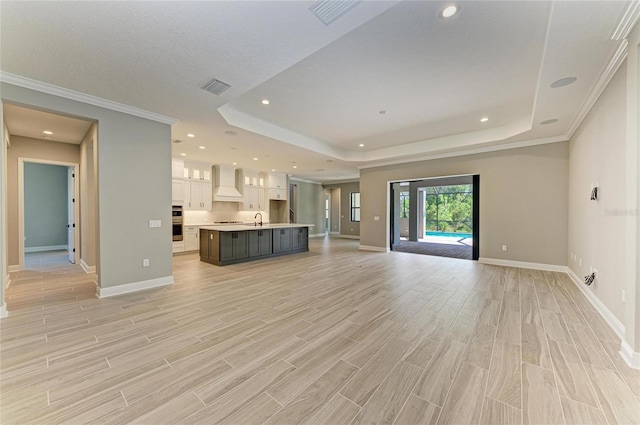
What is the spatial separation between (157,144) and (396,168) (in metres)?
6.36

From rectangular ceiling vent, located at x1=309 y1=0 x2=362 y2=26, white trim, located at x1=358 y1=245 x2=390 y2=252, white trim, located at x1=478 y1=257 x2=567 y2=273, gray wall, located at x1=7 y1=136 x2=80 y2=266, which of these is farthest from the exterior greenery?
gray wall, located at x1=7 y1=136 x2=80 y2=266

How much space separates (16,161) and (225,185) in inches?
188

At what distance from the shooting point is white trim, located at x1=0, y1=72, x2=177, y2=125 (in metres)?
2.99

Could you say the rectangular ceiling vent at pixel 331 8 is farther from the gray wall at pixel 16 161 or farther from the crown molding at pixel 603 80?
the gray wall at pixel 16 161

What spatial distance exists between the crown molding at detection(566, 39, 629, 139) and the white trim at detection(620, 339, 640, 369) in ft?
9.02

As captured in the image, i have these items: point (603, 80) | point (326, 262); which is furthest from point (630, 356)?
point (326, 262)

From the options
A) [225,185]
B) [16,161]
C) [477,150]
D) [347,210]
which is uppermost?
[477,150]

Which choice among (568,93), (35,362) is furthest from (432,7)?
(35,362)

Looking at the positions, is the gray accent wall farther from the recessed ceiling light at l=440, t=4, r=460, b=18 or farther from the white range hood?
the recessed ceiling light at l=440, t=4, r=460, b=18

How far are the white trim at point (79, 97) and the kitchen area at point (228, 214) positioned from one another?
9.05ft

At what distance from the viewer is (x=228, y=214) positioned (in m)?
9.38

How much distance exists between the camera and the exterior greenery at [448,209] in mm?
12609

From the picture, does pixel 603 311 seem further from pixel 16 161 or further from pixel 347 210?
pixel 16 161

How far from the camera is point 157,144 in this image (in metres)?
4.23
